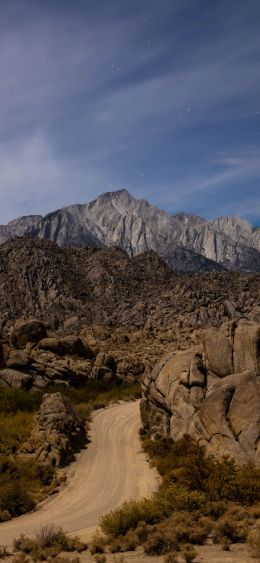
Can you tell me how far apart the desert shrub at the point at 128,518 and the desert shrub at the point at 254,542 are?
3.01 m

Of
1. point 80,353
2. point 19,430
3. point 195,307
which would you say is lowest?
point 19,430

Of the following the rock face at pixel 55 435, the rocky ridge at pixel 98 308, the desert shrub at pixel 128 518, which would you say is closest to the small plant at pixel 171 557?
the desert shrub at pixel 128 518

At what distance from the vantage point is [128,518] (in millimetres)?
14141

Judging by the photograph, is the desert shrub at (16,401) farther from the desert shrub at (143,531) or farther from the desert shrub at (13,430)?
the desert shrub at (143,531)

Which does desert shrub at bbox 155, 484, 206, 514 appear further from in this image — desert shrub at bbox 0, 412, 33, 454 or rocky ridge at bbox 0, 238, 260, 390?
rocky ridge at bbox 0, 238, 260, 390

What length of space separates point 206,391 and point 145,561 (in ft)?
42.7

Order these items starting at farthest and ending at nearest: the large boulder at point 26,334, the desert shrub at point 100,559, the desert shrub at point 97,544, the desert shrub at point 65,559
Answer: the large boulder at point 26,334 < the desert shrub at point 97,544 < the desert shrub at point 100,559 < the desert shrub at point 65,559

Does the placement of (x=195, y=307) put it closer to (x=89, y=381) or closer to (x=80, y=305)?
(x=80, y=305)

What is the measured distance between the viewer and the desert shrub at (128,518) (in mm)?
13828

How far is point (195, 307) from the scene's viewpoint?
9919 centimetres

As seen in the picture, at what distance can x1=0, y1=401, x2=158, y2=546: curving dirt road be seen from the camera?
16.0m

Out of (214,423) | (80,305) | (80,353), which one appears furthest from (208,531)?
(80,305)

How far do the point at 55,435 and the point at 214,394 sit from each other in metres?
8.69

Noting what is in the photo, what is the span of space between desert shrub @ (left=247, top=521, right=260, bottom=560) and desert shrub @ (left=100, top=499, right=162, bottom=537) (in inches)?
119
